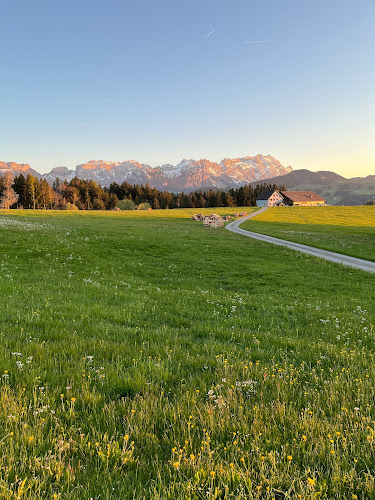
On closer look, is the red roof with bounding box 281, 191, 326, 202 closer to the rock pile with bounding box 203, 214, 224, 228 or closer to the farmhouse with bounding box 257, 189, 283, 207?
the farmhouse with bounding box 257, 189, 283, 207

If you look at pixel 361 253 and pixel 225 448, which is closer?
pixel 225 448

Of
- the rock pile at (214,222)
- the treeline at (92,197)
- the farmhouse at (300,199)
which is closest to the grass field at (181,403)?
the rock pile at (214,222)

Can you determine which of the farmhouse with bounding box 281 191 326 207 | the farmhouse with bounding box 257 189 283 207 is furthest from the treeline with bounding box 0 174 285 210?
the farmhouse with bounding box 281 191 326 207

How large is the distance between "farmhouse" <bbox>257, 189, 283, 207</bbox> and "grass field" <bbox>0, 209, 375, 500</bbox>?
177503 millimetres

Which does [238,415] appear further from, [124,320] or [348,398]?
[124,320]

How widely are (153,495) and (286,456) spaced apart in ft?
5.09

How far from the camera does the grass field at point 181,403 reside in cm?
285

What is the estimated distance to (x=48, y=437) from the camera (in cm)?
340

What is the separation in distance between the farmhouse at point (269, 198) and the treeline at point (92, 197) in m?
5.25

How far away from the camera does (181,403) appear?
4.12m

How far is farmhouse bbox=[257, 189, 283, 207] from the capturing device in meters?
180

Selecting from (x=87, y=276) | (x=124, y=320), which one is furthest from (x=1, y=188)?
(x=124, y=320)

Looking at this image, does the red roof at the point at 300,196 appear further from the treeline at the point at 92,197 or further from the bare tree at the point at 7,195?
the bare tree at the point at 7,195

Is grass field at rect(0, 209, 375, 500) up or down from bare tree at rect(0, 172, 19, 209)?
down
